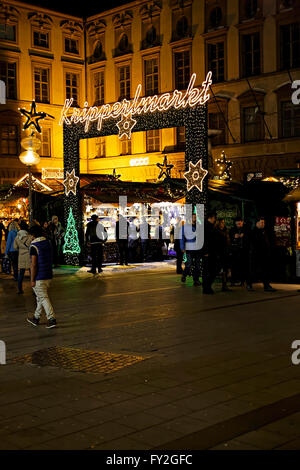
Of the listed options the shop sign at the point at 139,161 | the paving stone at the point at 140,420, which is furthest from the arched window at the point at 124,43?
the paving stone at the point at 140,420

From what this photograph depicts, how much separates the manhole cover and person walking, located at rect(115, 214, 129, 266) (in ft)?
49.6

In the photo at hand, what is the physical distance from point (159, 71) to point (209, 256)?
2746cm

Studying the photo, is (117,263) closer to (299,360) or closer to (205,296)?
(205,296)

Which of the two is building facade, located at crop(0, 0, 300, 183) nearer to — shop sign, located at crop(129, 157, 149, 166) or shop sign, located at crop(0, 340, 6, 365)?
shop sign, located at crop(129, 157, 149, 166)

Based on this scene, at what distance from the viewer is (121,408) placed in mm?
5855

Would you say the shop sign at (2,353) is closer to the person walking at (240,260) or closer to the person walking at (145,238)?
the person walking at (240,260)

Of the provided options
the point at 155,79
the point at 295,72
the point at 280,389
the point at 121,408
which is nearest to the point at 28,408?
the point at 121,408

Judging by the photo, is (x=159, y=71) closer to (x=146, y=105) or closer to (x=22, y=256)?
(x=146, y=105)

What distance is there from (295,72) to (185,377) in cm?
2949

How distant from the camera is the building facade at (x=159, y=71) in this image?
3466 cm

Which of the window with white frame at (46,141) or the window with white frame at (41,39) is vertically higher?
the window with white frame at (41,39)

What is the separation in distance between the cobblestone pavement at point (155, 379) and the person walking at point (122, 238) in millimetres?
10582

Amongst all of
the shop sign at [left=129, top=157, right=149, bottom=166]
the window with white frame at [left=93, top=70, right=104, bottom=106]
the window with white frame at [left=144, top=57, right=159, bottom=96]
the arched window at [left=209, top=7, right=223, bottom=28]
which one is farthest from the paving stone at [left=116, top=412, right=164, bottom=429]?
the window with white frame at [left=93, top=70, right=104, bottom=106]

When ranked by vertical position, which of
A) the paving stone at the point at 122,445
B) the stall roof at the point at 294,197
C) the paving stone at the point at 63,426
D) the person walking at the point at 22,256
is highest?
the stall roof at the point at 294,197
